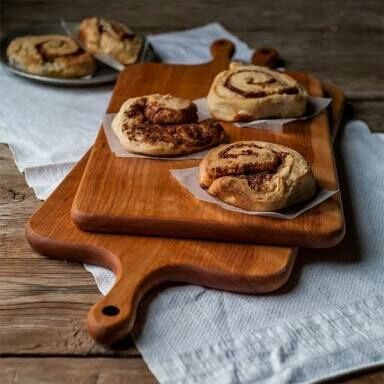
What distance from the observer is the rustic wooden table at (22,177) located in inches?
33.8

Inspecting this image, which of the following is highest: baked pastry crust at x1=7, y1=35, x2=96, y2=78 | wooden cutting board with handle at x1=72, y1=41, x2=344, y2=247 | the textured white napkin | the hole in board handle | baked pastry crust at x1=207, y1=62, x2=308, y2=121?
baked pastry crust at x1=207, y1=62, x2=308, y2=121

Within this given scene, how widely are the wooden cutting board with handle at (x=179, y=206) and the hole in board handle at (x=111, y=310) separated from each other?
0.15 m

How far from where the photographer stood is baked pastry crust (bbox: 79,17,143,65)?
4.99ft

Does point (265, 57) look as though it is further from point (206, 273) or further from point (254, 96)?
point (206, 273)

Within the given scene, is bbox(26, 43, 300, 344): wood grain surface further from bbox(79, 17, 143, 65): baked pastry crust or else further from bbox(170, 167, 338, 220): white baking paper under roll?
bbox(79, 17, 143, 65): baked pastry crust

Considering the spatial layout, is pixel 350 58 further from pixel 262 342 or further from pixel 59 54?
pixel 262 342

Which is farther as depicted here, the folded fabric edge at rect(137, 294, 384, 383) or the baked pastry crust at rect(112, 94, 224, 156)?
the baked pastry crust at rect(112, 94, 224, 156)

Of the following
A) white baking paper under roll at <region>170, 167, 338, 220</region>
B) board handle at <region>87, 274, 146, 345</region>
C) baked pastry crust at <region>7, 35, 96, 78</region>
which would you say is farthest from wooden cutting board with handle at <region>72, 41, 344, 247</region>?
baked pastry crust at <region>7, 35, 96, 78</region>

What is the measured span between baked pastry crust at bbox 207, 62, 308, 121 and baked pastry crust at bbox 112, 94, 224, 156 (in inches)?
2.0

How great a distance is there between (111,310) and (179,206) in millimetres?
211

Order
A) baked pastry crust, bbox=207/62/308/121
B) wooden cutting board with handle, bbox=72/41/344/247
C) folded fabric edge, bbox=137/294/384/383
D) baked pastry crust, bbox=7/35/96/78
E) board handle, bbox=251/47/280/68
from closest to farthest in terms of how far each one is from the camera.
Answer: folded fabric edge, bbox=137/294/384/383 < wooden cutting board with handle, bbox=72/41/344/247 < baked pastry crust, bbox=207/62/308/121 < baked pastry crust, bbox=7/35/96/78 < board handle, bbox=251/47/280/68

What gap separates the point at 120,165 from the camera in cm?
113

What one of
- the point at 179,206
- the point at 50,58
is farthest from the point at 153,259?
the point at 50,58

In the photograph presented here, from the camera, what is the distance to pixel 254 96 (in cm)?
127
